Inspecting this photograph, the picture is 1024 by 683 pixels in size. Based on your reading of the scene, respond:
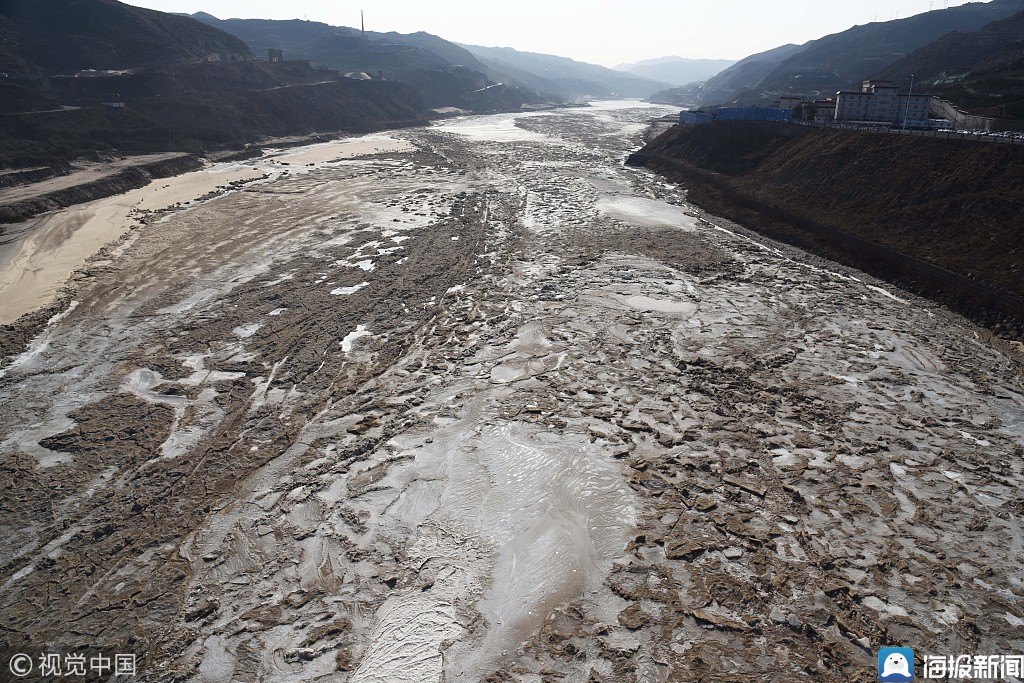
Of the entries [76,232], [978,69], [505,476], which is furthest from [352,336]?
[978,69]

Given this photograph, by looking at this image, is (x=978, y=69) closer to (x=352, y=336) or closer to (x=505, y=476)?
(x=352, y=336)

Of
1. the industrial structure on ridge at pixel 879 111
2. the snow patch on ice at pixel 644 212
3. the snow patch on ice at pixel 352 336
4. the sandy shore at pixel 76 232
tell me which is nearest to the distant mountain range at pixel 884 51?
the industrial structure on ridge at pixel 879 111

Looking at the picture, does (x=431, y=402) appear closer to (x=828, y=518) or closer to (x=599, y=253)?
(x=828, y=518)

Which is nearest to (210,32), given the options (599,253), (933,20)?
(599,253)

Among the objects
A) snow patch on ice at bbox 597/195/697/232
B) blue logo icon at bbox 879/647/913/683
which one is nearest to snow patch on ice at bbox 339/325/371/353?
blue logo icon at bbox 879/647/913/683

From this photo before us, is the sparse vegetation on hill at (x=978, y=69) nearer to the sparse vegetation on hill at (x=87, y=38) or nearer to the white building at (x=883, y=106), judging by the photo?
the white building at (x=883, y=106)

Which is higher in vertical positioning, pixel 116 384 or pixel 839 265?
pixel 839 265
